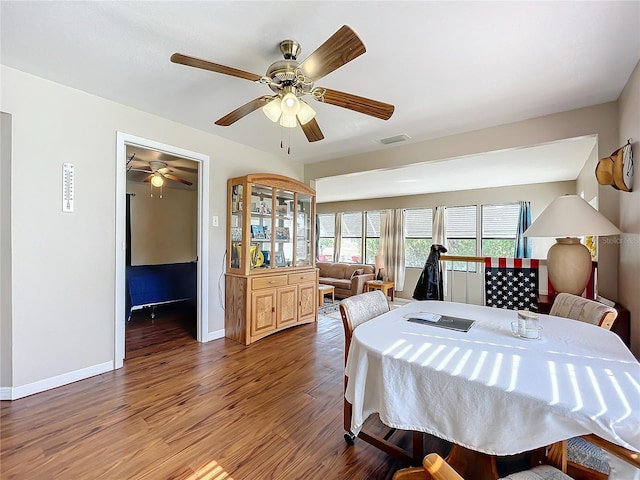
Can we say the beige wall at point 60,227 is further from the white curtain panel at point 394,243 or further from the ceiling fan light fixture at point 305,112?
the white curtain panel at point 394,243

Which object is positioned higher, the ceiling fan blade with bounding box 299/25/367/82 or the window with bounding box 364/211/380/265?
the ceiling fan blade with bounding box 299/25/367/82

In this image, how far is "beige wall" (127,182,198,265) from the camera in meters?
5.68

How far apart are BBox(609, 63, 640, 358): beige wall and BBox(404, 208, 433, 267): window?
4186mm

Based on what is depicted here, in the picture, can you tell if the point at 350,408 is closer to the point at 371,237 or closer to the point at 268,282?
the point at 268,282

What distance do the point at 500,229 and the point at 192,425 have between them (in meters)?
6.06

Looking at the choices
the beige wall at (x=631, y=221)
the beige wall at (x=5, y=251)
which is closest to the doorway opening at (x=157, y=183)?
the beige wall at (x=5, y=251)

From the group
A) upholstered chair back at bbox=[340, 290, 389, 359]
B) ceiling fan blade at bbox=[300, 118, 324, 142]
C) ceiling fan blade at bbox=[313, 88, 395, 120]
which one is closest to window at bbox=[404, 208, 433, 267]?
ceiling fan blade at bbox=[300, 118, 324, 142]

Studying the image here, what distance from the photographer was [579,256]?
238 cm

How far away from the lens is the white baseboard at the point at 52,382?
216cm

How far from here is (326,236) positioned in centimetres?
825

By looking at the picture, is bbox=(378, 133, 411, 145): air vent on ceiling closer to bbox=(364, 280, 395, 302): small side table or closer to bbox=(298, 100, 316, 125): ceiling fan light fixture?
bbox=(298, 100, 316, 125): ceiling fan light fixture

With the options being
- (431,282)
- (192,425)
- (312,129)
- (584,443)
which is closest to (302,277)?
(431,282)

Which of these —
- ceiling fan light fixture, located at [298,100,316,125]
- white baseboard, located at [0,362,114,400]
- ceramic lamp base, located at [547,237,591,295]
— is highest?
ceiling fan light fixture, located at [298,100,316,125]

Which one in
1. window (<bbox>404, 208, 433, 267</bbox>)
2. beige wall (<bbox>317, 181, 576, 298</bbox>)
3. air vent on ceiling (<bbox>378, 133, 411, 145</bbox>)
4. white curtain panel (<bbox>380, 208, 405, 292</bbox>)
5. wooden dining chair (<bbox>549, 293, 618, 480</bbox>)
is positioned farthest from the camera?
white curtain panel (<bbox>380, 208, 405, 292</bbox>)
